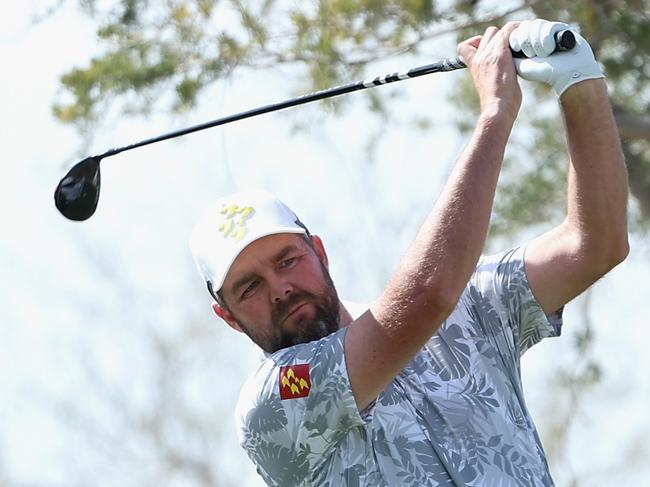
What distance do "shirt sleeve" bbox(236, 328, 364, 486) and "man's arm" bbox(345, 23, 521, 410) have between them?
2.4 inches

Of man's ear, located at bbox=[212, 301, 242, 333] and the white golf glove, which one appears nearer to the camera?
the white golf glove

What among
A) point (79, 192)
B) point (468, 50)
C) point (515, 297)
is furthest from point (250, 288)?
point (79, 192)

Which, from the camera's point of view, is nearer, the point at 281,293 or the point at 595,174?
the point at 595,174

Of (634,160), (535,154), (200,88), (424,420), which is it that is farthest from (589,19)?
(424,420)

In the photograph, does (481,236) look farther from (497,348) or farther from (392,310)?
(497,348)

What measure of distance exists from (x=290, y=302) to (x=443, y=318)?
54cm

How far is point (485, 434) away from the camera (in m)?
3.73

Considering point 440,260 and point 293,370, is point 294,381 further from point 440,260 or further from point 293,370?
point 440,260

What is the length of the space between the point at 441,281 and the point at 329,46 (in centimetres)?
409

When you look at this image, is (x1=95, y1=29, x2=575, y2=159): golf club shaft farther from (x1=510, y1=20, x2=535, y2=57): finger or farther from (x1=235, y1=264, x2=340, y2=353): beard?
(x1=235, y1=264, x2=340, y2=353): beard

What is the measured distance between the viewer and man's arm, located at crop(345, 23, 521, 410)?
11.5 feet

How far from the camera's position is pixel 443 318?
354cm

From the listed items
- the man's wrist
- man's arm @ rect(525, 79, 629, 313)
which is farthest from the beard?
the man's wrist

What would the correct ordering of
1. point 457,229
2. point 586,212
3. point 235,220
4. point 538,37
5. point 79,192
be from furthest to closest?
point 79,192 → point 235,220 → point 586,212 → point 538,37 → point 457,229
